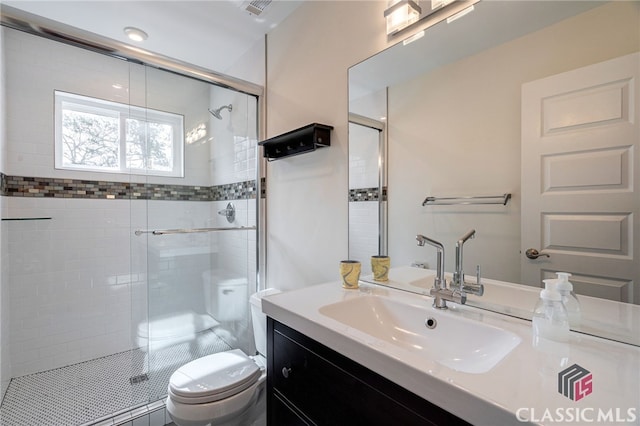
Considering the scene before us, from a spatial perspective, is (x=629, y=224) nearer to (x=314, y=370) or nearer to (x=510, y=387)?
(x=510, y=387)

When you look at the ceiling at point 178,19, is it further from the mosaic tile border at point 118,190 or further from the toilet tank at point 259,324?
the toilet tank at point 259,324

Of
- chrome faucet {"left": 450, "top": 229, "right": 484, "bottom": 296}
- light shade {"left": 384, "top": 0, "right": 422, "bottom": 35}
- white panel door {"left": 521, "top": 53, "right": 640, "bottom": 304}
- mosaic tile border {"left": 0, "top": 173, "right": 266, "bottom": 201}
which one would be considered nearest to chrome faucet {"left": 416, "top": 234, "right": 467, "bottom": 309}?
chrome faucet {"left": 450, "top": 229, "right": 484, "bottom": 296}

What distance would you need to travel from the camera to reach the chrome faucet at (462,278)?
3.21 feet

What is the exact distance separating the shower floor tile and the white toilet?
0.64 m

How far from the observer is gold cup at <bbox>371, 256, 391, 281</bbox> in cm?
130

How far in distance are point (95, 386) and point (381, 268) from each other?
216cm

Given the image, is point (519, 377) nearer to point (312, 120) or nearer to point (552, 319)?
point (552, 319)

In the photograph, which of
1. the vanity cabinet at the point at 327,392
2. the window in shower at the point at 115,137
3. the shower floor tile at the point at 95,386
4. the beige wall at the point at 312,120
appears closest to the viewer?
→ the vanity cabinet at the point at 327,392

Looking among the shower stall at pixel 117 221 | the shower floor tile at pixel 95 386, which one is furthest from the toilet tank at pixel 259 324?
the shower floor tile at pixel 95 386

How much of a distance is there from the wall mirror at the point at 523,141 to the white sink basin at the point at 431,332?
231mm

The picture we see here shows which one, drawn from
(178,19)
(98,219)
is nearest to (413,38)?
(178,19)

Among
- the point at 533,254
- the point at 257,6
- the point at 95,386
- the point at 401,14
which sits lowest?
the point at 95,386

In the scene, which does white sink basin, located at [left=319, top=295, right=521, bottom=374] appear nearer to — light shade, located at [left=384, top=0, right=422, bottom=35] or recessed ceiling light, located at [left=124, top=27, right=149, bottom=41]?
light shade, located at [left=384, top=0, right=422, bottom=35]

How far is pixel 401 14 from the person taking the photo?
1.26 m
